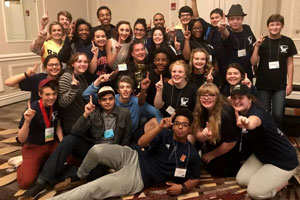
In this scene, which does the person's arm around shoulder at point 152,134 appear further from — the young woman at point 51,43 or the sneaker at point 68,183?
the young woman at point 51,43

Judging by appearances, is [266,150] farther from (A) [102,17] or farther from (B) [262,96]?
(A) [102,17]

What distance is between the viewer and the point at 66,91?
2783 mm

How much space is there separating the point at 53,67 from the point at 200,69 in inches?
62.6

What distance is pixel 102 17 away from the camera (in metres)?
3.91

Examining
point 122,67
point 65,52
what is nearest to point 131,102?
point 122,67

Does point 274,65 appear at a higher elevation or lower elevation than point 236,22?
lower

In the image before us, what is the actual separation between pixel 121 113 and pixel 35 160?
35.6 inches

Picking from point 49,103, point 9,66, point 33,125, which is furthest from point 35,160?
point 9,66

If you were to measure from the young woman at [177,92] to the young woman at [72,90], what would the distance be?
0.81 metres

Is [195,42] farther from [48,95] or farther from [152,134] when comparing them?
[48,95]

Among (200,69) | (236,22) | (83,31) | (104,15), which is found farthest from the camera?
(104,15)

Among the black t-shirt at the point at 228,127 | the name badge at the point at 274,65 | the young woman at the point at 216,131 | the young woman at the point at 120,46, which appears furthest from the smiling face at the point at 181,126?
the name badge at the point at 274,65

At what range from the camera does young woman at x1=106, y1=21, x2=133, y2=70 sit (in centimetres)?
335

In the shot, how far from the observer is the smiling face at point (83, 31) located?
11.6 feet
